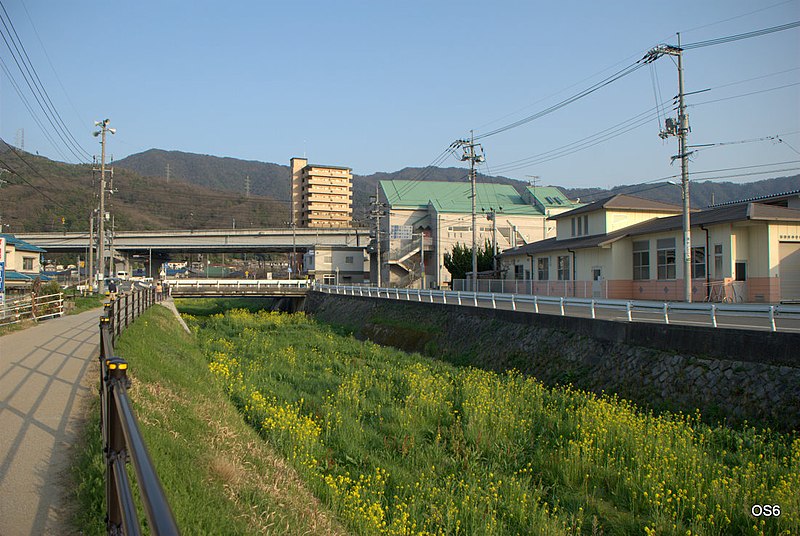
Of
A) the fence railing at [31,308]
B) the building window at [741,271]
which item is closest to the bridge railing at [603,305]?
the building window at [741,271]

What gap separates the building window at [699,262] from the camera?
2478cm

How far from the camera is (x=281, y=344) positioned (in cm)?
2517

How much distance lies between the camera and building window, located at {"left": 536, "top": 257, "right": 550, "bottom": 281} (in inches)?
1430

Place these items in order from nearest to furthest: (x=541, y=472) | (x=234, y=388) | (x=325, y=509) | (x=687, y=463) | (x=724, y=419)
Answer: (x=325, y=509) < (x=687, y=463) < (x=541, y=472) < (x=724, y=419) < (x=234, y=388)

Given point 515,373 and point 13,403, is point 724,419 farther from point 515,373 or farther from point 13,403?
point 13,403

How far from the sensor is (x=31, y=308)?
21406 mm

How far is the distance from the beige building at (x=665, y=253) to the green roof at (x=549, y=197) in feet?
86.2

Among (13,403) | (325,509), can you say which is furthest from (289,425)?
(13,403)

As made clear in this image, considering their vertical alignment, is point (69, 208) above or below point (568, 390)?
above

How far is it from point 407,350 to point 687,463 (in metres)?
18.5

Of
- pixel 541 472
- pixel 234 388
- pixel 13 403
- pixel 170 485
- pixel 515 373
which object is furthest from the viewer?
pixel 515 373

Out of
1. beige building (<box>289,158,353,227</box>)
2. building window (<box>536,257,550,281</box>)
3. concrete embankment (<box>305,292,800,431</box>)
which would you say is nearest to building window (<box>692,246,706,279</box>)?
concrete embankment (<box>305,292,800,431</box>)

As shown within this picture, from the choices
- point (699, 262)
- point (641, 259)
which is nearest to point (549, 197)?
point (641, 259)

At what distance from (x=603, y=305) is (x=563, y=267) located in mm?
17118
